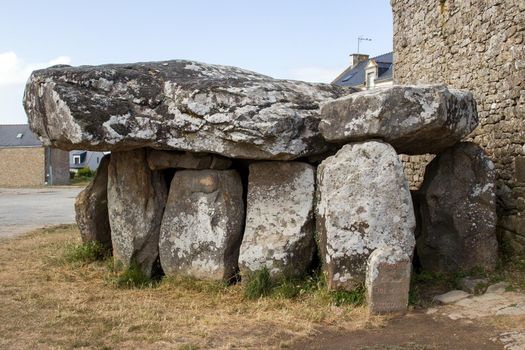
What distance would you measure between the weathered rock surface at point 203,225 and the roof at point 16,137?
35420 millimetres

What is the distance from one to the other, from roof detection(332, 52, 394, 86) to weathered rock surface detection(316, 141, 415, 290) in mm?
22163

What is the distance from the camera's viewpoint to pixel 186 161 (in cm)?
702

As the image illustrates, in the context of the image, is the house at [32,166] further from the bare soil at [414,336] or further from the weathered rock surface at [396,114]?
the bare soil at [414,336]

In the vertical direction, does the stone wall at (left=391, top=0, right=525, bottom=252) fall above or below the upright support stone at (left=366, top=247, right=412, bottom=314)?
above

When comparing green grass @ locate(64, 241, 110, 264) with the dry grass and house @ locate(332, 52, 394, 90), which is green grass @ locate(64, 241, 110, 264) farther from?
house @ locate(332, 52, 394, 90)

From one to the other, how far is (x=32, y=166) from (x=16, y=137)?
416 centimetres

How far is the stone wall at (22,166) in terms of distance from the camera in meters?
38.2

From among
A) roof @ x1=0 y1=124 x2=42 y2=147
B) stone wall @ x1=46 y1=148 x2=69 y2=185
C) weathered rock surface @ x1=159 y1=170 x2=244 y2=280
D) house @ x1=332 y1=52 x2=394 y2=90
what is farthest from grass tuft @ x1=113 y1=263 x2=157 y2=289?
roof @ x1=0 y1=124 x2=42 y2=147

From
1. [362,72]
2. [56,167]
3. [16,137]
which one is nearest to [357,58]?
[362,72]

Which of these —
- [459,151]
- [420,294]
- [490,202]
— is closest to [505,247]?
[490,202]

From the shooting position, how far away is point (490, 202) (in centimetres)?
670

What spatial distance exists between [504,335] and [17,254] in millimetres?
6778

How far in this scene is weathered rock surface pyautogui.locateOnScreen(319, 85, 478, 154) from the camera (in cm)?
581

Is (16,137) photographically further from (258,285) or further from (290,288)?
(290,288)
